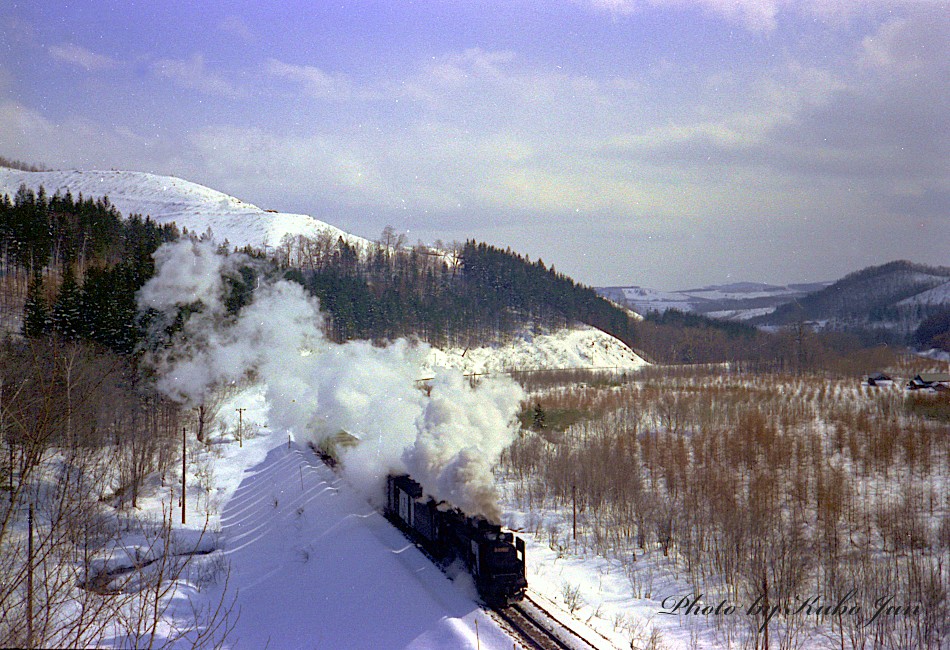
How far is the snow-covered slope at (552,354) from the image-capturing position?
300 ft

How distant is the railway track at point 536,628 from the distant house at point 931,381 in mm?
58633

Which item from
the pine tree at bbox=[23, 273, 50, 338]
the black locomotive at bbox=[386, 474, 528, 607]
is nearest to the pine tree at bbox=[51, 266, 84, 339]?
the pine tree at bbox=[23, 273, 50, 338]

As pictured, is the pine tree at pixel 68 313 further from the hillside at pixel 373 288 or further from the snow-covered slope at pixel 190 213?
the snow-covered slope at pixel 190 213

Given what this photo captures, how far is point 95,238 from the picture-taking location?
70.8m

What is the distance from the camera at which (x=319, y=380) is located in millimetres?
43156

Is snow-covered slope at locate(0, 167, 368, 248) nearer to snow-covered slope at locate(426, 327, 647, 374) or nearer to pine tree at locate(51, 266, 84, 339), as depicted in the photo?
snow-covered slope at locate(426, 327, 647, 374)

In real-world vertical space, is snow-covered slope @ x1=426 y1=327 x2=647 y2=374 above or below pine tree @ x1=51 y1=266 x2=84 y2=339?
below

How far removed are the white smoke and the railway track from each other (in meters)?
5.31

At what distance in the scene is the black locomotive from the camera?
19.0 metres

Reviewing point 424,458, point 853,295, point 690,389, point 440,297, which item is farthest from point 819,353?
point 424,458

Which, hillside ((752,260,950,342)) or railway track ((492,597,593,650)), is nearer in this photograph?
railway track ((492,597,593,650))

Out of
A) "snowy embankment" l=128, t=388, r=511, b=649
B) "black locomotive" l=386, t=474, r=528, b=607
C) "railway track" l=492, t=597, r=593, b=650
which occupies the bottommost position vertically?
"snowy embankment" l=128, t=388, r=511, b=649

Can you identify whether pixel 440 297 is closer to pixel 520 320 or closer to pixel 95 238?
pixel 520 320

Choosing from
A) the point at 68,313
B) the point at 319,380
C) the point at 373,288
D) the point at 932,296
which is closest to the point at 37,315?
the point at 68,313
